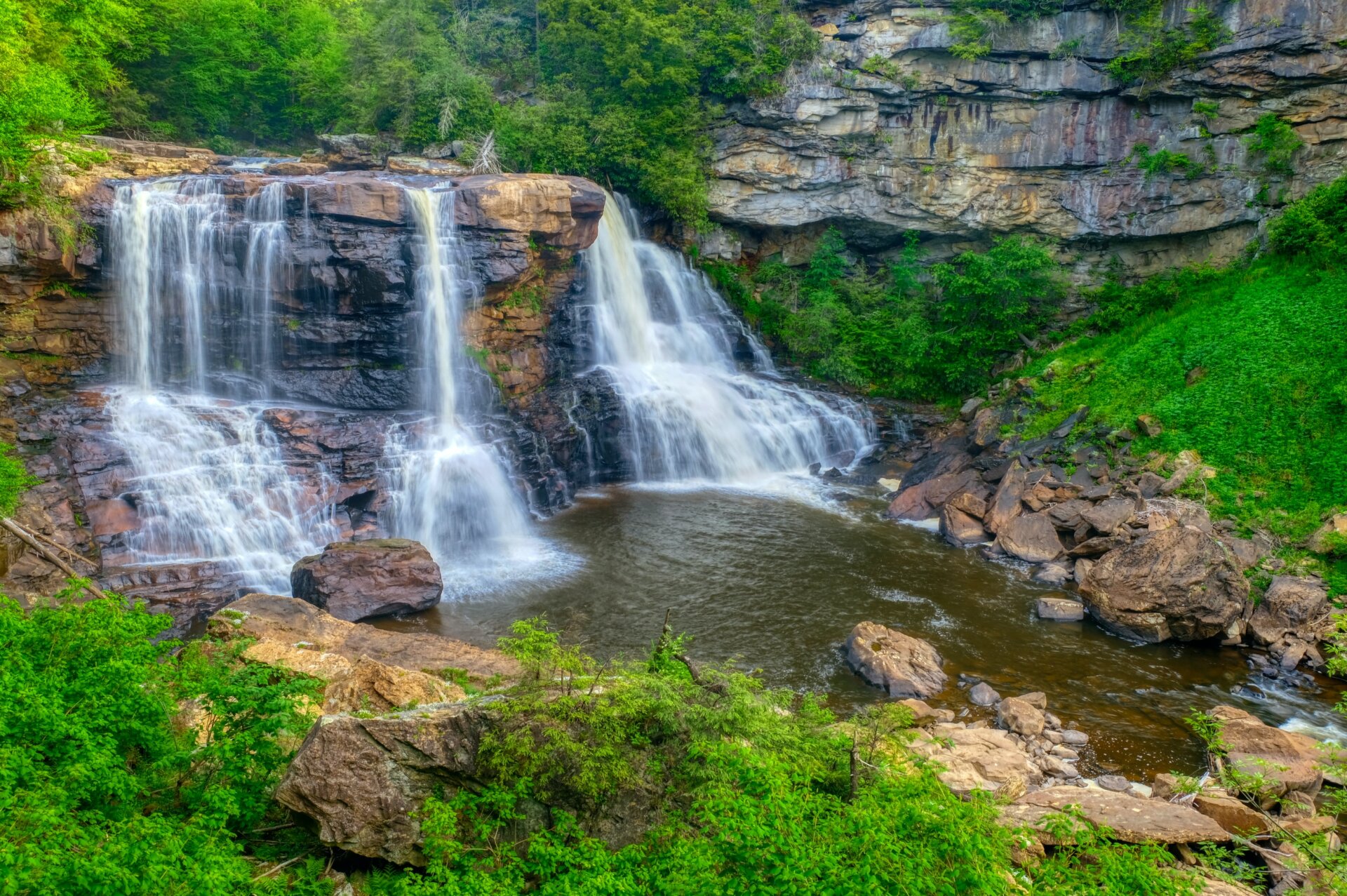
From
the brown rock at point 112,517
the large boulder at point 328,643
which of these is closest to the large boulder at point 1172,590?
the large boulder at point 328,643

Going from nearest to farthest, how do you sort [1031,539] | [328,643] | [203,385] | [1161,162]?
1. [328,643]
2. [1031,539]
3. [203,385]
4. [1161,162]

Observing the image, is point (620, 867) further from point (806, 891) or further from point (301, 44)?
point (301, 44)

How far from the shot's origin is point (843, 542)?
19.3m

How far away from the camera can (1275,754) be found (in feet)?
34.7

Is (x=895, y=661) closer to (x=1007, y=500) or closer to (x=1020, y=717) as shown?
(x=1020, y=717)

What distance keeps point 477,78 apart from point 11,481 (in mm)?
19554

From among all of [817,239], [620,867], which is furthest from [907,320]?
[620,867]

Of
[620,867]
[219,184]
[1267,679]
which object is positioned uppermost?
[219,184]

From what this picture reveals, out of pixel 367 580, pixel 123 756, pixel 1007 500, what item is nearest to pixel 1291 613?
pixel 1007 500

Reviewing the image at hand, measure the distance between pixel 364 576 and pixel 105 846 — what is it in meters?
10.7

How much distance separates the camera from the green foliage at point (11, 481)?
45.6 feet

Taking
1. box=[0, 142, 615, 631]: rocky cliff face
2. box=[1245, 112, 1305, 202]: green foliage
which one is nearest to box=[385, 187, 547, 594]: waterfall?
box=[0, 142, 615, 631]: rocky cliff face

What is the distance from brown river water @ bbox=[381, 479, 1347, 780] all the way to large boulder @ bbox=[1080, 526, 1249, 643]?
1.17 ft

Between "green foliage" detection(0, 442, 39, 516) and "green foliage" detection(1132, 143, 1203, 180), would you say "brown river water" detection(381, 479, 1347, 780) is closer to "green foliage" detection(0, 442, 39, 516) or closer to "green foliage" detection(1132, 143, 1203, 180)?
"green foliage" detection(0, 442, 39, 516)
